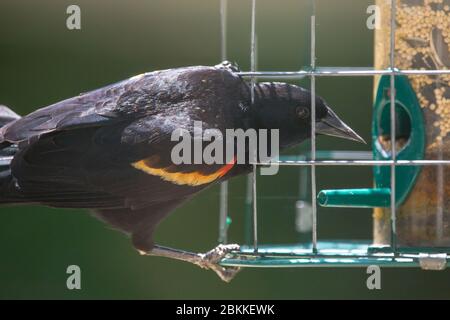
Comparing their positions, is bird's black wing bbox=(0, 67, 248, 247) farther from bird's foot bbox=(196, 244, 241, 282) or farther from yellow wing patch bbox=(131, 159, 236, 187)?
bird's foot bbox=(196, 244, 241, 282)

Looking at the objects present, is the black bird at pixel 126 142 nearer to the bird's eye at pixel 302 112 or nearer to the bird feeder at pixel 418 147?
the bird's eye at pixel 302 112

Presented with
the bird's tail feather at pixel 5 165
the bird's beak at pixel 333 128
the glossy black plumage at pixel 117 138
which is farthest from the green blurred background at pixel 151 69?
the bird's tail feather at pixel 5 165

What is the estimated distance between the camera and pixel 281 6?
7008 millimetres

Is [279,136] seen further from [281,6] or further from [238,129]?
[281,6]

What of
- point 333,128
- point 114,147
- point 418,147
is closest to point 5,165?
point 114,147

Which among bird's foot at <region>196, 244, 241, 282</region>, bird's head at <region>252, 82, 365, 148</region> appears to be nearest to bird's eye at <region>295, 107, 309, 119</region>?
bird's head at <region>252, 82, 365, 148</region>

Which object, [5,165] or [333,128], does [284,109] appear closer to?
[333,128]

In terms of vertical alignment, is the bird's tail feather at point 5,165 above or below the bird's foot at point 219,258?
above

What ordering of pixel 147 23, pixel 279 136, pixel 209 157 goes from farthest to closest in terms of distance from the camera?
pixel 147 23, pixel 279 136, pixel 209 157

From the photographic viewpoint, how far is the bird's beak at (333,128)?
4.71 metres

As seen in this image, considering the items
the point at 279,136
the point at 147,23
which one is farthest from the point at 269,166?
the point at 147,23

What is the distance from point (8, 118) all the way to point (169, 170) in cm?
99

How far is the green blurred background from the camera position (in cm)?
675

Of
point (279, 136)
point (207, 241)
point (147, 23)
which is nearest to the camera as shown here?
point (279, 136)
